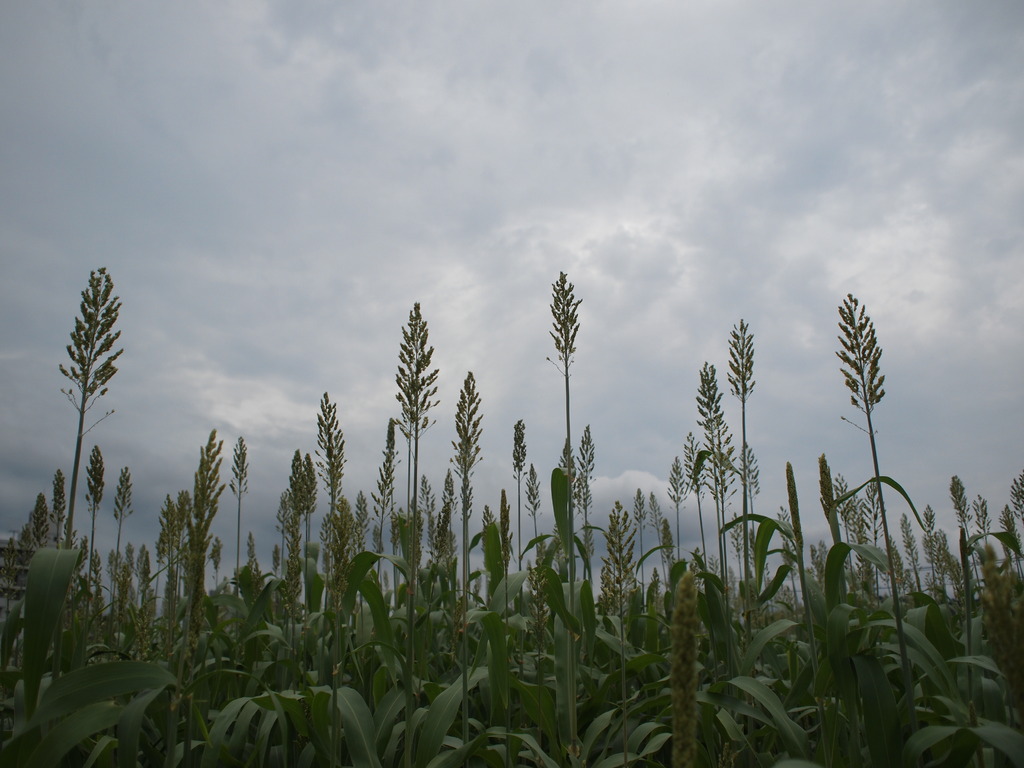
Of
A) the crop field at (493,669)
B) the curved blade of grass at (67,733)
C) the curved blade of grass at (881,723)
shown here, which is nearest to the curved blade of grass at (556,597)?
the crop field at (493,669)

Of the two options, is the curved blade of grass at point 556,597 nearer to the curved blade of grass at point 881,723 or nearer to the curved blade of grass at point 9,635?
the curved blade of grass at point 881,723

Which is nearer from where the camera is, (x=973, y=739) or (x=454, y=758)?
(x=973, y=739)

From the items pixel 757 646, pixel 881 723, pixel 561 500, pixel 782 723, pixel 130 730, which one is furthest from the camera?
pixel 561 500

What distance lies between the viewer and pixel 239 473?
32.0 feet

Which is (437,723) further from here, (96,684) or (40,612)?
(40,612)

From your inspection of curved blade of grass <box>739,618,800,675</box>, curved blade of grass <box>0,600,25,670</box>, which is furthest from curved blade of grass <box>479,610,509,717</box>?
curved blade of grass <box>0,600,25,670</box>

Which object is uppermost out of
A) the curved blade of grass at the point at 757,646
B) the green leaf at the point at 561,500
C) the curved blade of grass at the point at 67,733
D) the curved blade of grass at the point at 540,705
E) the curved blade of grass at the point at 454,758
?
the green leaf at the point at 561,500

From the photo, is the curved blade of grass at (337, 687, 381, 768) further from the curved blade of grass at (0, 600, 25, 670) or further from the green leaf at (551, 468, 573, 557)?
the curved blade of grass at (0, 600, 25, 670)

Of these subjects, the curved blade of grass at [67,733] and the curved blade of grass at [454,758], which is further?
the curved blade of grass at [454,758]

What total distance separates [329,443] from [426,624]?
87.5 inches

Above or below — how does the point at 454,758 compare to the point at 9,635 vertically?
below

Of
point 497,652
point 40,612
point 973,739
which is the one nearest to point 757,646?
point 973,739

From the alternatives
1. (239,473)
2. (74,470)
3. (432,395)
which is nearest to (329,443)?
(432,395)

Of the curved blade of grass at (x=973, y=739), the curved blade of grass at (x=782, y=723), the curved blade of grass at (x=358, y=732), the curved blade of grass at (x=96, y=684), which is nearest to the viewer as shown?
the curved blade of grass at (x=973, y=739)
